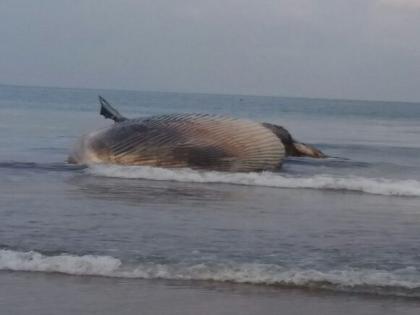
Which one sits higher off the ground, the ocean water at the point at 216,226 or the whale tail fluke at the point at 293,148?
the whale tail fluke at the point at 293,148

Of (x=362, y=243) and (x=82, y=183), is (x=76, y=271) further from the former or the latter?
(x=82, y=183)

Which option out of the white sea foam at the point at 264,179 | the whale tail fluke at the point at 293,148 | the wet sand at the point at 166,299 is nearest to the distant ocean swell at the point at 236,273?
the wet sand at the point at 166,299

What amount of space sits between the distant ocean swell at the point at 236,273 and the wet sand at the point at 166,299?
160 millimetres

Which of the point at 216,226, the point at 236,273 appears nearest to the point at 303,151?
the point at 216,226

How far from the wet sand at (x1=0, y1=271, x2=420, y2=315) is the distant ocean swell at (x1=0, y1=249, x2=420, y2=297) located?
0.53 ft

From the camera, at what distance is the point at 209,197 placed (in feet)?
43.7

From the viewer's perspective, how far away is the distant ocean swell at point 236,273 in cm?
759

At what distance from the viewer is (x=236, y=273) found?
7.87 meters

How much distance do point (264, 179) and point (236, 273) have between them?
7.57 metres

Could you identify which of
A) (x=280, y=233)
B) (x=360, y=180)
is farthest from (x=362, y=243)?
(x=360, y=180)

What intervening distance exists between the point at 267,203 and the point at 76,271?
529cm

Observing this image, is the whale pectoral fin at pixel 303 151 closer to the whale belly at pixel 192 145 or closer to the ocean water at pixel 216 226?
the ocean water at pixel 216 226

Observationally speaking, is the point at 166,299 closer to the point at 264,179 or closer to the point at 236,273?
the point at 236,273

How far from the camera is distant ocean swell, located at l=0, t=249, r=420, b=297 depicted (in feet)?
24.9
